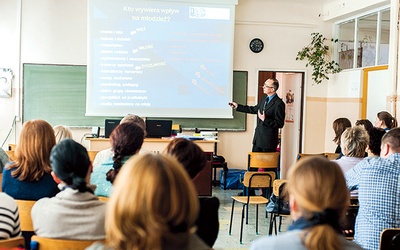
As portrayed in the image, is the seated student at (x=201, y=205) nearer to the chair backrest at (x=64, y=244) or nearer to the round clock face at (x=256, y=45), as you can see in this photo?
the chair backrest at (x=64, y=244)

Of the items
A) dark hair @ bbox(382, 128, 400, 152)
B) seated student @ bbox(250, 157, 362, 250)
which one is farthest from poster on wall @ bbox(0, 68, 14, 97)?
seated student @ bbox(250, 157, 362, 250)

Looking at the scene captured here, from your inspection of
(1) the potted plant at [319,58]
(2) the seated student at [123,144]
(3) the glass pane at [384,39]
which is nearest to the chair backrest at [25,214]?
(2) the seated student at [123,144]

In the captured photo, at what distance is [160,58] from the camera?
28.6 feet

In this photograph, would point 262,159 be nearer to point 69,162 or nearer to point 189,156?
point 189,156

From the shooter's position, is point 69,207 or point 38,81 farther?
point 38,81

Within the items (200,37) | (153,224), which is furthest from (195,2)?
(153,224)

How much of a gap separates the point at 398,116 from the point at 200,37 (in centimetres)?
352

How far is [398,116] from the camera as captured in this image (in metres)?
7.27

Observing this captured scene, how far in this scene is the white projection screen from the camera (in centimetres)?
850

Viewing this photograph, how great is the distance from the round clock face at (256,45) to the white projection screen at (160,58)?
22.5 inches

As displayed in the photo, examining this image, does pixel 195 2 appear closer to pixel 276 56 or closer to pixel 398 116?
pixel 276 56

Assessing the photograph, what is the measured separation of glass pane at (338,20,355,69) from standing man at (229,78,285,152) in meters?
2.46

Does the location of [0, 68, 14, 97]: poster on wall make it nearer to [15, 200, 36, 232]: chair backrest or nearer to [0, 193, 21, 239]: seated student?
[15, 200, 36, 232]: chair backrest

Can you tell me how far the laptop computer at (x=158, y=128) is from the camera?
23.0 ft
